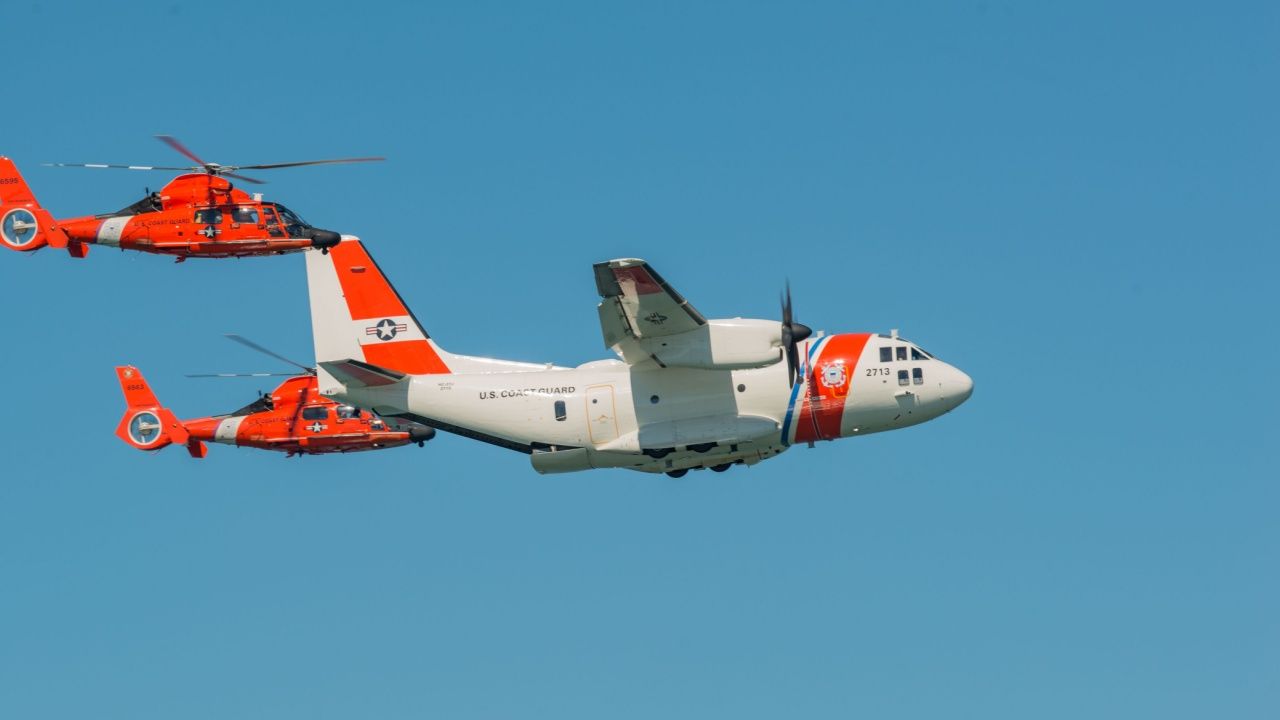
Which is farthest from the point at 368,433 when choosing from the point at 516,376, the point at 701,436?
the point at 701,436

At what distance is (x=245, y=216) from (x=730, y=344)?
14038mm

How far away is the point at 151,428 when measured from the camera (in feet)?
164

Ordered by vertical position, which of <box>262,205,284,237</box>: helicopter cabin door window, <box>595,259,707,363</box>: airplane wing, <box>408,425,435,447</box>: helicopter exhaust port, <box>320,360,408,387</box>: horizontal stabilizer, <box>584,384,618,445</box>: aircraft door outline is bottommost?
<box>584,384,618,445</box>: aircraft door outline

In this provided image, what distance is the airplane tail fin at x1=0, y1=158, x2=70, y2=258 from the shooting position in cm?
4391

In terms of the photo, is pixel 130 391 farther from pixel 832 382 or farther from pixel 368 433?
pixel 832 382

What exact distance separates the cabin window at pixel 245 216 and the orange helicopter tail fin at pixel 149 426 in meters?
8.68

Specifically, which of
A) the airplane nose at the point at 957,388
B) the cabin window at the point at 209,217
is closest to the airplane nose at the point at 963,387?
the airplane nose at the point at 957,388

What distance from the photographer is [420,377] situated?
38562 mm

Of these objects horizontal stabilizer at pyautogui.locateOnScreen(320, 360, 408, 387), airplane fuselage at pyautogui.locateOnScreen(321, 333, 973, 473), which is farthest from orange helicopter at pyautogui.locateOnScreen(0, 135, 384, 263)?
airplane fuselage at pyautogui.locateOnScreen(321, 333, 973, 473)

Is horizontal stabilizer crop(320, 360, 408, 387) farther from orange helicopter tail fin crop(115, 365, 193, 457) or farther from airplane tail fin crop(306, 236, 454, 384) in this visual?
orange helicopter tail fin crop(115, 365, 193, 457)

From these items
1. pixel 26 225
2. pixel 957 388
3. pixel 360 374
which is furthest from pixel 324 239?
pixel 957 388

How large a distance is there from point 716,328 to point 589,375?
326 cm

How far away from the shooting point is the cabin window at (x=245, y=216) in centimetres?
4344

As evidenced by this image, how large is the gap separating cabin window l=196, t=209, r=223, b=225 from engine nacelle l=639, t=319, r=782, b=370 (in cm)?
1315
